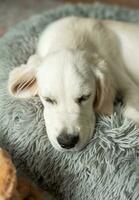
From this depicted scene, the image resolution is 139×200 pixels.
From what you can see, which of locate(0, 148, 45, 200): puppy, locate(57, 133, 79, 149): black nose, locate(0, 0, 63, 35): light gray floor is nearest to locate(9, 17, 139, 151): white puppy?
locate(57, 133, 79, 149): black nose

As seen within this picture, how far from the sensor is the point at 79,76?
54.8 inches

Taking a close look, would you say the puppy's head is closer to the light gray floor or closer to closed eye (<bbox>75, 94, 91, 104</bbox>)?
closed eye (<bbox>75, 94, 91, 104</bbox>)

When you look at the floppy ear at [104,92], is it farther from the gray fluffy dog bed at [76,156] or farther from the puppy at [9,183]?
the puppy at [9,183]

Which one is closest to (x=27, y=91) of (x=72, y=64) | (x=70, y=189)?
(x=72, y=64)

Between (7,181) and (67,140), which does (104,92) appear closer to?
(67,140)

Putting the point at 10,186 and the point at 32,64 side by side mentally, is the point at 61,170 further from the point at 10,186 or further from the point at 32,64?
the point at 32,64

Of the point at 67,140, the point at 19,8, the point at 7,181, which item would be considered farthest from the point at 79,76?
the point at 19,8

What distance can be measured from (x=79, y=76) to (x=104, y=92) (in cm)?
12

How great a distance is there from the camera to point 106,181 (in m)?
1.37

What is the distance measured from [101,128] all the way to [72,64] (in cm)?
22

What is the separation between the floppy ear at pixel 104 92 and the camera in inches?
57.5

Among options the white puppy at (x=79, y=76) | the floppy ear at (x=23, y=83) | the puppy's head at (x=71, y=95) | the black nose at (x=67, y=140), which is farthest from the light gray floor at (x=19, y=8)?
the black nose at (x=67, y=140)

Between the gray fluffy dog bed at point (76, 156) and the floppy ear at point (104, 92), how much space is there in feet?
0.11

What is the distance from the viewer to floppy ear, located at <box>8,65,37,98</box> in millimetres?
1526
